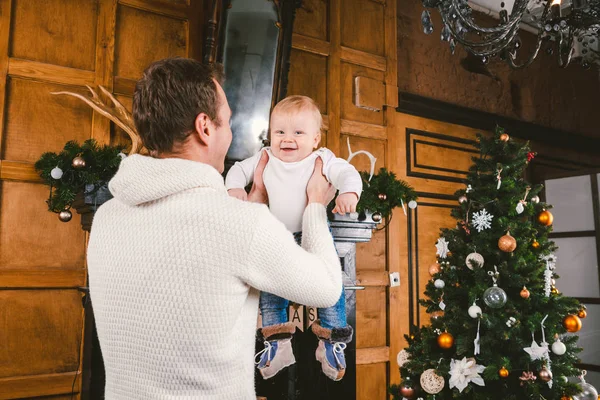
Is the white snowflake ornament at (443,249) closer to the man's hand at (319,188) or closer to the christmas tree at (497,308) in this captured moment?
the christmas tree at (497,308)

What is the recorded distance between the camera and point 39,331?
8.06ft

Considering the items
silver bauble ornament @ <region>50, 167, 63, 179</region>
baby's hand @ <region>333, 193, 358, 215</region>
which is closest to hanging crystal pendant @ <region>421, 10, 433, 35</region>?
baby's hand @ <region>333, 193, 358, 215</region>

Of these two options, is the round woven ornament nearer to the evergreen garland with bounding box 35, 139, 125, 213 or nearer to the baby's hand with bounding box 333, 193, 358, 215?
the baby's hand with bounding box 333, 193, 358, 215

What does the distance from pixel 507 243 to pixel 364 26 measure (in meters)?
2.31

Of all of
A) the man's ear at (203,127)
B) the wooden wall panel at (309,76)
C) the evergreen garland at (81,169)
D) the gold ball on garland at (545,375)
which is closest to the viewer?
the man's ear at (203,127)

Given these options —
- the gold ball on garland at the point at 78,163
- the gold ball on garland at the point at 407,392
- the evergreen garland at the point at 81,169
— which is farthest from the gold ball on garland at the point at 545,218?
the gold ball on garland at the point at 78,163

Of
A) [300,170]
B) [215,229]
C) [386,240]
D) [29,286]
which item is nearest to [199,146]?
[215,229]

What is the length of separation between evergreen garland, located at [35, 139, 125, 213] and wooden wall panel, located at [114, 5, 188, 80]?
840 millimetres

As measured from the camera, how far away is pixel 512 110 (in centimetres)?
476

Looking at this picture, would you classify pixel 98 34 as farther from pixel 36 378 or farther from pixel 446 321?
pixel 446 321

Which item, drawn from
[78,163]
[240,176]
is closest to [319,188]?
[240,176]

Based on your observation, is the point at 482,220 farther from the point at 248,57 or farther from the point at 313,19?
the point at 313,19

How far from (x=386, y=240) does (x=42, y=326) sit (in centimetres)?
240

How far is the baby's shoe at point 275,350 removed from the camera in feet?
4.99
